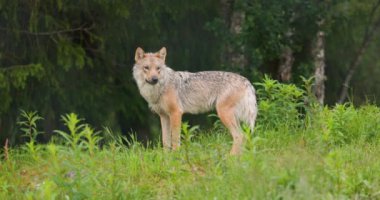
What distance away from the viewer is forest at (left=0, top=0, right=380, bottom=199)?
7.69m

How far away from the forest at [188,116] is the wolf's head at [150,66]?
871 millimetres

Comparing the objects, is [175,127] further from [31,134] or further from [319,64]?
[319,64]

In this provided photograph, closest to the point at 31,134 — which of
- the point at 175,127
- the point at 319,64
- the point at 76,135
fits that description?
the point at 76,135

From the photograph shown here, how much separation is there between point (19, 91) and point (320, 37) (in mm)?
7023

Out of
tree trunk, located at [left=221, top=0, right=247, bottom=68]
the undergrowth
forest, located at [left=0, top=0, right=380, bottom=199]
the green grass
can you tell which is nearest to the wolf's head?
forest, located at [left=0, top=0, right=380, bottom=199]

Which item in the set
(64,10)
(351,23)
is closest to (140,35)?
(64,10)

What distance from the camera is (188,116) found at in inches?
838

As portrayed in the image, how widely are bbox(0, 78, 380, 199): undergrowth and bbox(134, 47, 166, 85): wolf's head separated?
105 cm

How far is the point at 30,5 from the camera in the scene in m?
17.0

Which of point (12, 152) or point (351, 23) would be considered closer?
point (12, 152)

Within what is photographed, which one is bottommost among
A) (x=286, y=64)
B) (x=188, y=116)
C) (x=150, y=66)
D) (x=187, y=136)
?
(x=188, y=116)

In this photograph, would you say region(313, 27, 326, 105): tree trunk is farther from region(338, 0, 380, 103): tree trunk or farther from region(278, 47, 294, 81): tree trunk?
region(338, 0, 380, 103): tree trunk

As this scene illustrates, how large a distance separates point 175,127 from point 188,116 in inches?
406

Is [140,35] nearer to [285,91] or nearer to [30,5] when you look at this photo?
[30,5]
